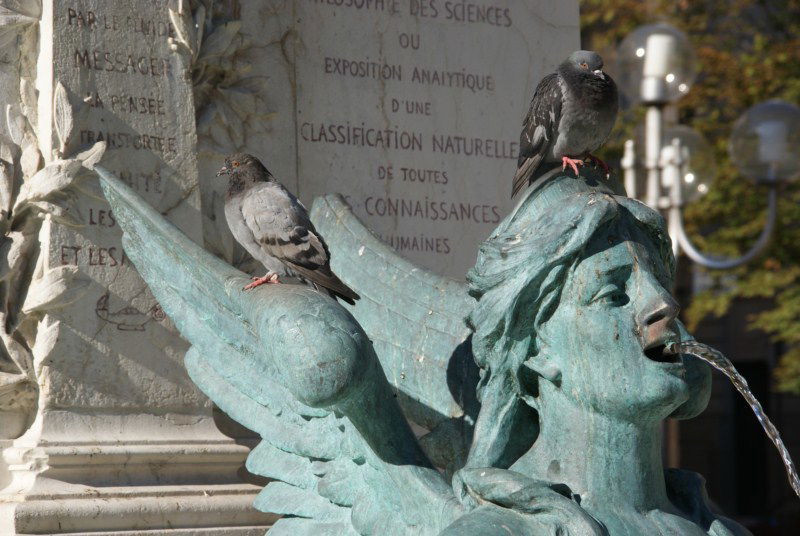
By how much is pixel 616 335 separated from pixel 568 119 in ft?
2.40

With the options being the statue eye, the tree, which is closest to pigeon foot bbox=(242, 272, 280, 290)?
the statue eye

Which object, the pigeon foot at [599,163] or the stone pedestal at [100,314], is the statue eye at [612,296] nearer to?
the pigeon foot at [599,163]

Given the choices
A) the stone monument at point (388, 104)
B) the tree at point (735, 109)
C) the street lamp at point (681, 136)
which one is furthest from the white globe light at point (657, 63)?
the stone monument at point (388, 104)

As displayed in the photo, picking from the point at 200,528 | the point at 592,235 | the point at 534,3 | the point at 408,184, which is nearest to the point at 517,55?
the point at 534,3

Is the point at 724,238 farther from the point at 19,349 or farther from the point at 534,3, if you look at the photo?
the point at 19,349

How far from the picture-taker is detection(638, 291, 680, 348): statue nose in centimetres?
322

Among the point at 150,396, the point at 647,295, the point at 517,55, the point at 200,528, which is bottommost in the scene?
the point at 200,528

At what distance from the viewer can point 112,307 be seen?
15.8 ft

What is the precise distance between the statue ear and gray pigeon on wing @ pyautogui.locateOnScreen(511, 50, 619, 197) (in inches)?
20.1

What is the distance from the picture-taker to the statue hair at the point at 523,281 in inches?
128

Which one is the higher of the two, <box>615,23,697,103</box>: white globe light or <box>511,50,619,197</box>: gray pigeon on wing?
<box>615,23,697,103</box>: white globe light

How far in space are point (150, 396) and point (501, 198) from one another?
5.67 feet

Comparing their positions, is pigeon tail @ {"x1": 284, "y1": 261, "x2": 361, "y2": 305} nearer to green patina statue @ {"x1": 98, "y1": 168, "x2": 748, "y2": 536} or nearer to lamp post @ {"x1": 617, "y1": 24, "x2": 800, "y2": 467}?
green patina statue @ {"x1": 98, "y1": 168, "x2": 748, "y2": 536}

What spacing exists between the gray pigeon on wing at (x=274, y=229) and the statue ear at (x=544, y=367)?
0.71 metres
